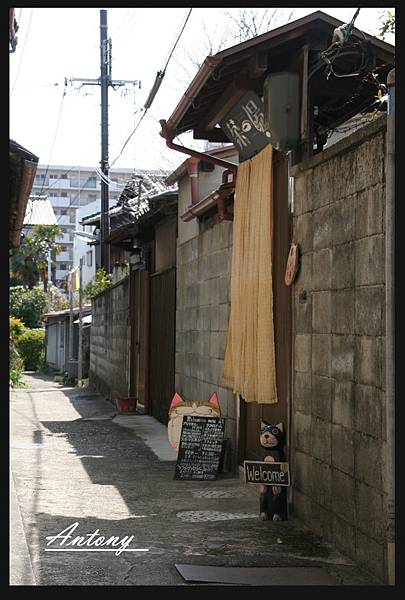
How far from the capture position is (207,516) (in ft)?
29.5

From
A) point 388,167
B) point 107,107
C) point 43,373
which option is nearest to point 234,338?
point 388,167

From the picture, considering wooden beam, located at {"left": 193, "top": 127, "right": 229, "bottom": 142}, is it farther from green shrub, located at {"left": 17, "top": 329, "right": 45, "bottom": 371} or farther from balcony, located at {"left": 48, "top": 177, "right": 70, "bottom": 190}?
balcony, located at {"left": 48, "top": 177, "right": 70, "bottom": 190}

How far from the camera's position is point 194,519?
29.0 ft

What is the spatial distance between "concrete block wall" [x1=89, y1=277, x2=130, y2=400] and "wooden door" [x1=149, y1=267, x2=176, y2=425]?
299 centimetres

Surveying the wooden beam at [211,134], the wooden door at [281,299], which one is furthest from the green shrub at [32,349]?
the wooden door at [281,299]

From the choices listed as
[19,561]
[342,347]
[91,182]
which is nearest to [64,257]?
[91,182]

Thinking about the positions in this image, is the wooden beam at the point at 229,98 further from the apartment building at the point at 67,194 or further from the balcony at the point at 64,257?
the balcony at the point at 64,257

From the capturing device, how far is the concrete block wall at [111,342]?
2342 cm

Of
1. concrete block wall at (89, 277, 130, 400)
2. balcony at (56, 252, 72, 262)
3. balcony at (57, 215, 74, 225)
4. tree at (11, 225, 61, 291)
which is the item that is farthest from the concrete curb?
balcony at (56, 252, 72, 262)

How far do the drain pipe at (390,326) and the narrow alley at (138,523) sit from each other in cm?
65

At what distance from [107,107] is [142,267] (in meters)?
12.6

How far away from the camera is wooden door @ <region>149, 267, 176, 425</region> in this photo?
1753 centimetres

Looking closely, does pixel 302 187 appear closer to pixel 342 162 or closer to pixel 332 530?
pixel 342 162

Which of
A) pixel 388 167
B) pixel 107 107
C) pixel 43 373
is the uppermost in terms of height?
pixel 107 107
